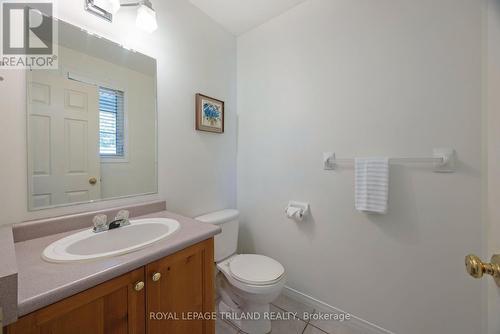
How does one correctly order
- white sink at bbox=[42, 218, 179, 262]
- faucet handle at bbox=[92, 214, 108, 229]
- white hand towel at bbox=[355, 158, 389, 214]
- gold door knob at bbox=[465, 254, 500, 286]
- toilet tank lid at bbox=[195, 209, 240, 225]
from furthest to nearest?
Answer: toilet tank lid at bbox=[195, 209, 240, 225] → white hand towel at bbox=[355, 158, 389, 214] → faucet handle at bbox=[92, 214, 108, 229] → white sink at bbox=[42, 218, 179, 262] → gold door knob at bbox=[465, 254, 500, 286]

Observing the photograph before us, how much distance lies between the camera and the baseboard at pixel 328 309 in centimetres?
134

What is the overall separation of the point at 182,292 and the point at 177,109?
4.00 ft

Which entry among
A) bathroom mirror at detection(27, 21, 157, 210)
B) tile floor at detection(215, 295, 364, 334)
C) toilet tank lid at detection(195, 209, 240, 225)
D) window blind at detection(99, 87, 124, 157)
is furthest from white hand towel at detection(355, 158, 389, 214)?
window blind at detection(99, 87, 124, 157)

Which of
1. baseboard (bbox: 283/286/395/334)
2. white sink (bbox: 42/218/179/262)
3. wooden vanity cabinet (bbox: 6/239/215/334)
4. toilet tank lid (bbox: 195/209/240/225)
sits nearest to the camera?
wooden vanity cabinet (bbox: 6/239/215/334)

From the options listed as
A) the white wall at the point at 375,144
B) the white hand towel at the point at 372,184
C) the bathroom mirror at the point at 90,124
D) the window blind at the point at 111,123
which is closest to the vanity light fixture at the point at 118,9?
the bathroom mirror at the point at 90,124

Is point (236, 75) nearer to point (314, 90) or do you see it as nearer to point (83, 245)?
point (314, 90)

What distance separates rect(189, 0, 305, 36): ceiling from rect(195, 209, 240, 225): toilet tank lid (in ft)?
5.78

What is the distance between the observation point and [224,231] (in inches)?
65.2

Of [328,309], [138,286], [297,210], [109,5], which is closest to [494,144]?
[297,210]

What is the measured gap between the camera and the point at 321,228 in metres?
1.55

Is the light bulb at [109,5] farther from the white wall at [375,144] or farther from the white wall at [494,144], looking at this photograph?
the white wall at [494,144]

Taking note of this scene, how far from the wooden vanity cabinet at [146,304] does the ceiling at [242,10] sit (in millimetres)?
1841

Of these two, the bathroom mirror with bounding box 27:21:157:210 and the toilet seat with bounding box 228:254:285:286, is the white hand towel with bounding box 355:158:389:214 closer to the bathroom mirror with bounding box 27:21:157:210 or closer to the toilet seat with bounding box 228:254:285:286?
the toilet seat with bounding box 228:254:285:286

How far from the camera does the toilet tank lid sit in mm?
1577
